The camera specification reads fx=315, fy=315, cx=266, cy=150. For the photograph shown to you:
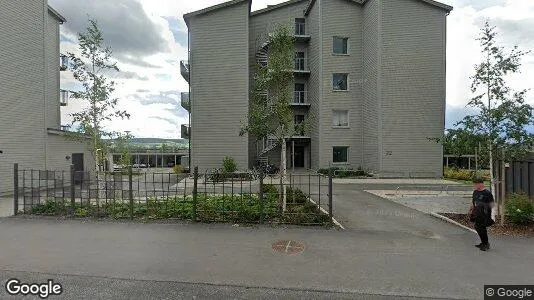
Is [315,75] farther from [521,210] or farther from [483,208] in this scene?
[483,208]

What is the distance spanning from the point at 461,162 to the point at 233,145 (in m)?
28.3

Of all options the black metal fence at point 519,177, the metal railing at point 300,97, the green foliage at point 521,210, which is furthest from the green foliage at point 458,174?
the green foliage at point 521,210

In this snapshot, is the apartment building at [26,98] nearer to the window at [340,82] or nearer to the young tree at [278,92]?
the young tree at [278,92]

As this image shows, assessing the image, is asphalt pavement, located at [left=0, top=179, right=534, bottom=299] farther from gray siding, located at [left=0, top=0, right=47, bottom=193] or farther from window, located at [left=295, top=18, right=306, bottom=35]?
window, located at [left=295, top=18, right=306, bottom=35]

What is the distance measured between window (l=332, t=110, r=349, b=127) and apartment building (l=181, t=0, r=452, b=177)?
3.8 inches

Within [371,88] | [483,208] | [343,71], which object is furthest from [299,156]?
[483,208]

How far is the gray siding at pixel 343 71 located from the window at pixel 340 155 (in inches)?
14.8

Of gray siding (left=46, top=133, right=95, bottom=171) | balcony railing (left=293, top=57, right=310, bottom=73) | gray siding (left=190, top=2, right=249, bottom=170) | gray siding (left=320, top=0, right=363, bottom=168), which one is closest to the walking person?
gray siding (left=46, top=133, right=95, bottom=171)

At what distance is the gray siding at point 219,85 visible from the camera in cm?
2762

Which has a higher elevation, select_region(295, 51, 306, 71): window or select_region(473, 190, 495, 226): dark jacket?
select_region(295, 51, 306, 71): window

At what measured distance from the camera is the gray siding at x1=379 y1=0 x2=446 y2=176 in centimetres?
2669

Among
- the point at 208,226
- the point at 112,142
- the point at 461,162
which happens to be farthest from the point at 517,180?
the point at 461,162

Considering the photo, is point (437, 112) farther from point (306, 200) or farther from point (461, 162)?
point (306, 200)

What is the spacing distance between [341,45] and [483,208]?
2499 cm
